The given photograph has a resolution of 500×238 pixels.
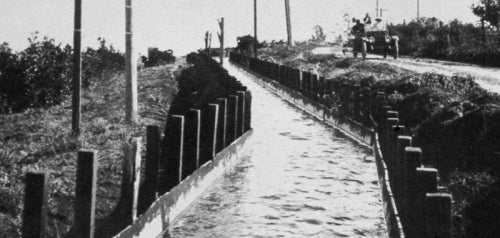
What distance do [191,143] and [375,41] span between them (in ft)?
100

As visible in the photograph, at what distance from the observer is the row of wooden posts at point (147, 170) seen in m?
4.07

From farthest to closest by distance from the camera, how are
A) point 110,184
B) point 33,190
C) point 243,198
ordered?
point 110,184 → point 243,198 → point 33,190

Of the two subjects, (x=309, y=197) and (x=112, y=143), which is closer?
(x=309, y=197)

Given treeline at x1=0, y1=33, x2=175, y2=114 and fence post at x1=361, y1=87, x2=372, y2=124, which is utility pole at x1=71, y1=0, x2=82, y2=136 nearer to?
fence post at x1=361, y1=87, x2=372, y2=124

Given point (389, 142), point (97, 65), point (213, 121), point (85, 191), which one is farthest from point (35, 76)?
point (85, 191)

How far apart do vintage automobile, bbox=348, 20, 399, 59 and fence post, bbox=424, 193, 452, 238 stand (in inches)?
1244

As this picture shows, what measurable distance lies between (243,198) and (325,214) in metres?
1.13

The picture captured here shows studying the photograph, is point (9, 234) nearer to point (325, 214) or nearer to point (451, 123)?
point (325, 214)

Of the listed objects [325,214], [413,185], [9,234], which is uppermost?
[413,185]

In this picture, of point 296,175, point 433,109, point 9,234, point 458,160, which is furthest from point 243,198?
point 433,109

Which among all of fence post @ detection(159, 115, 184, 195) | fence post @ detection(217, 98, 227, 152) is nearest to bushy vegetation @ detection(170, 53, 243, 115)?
fence post @ detection(217, 98, 227, 152)

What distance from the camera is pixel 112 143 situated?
15102mm

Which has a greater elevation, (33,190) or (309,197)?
(33,190)

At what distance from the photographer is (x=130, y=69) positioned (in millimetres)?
17875
